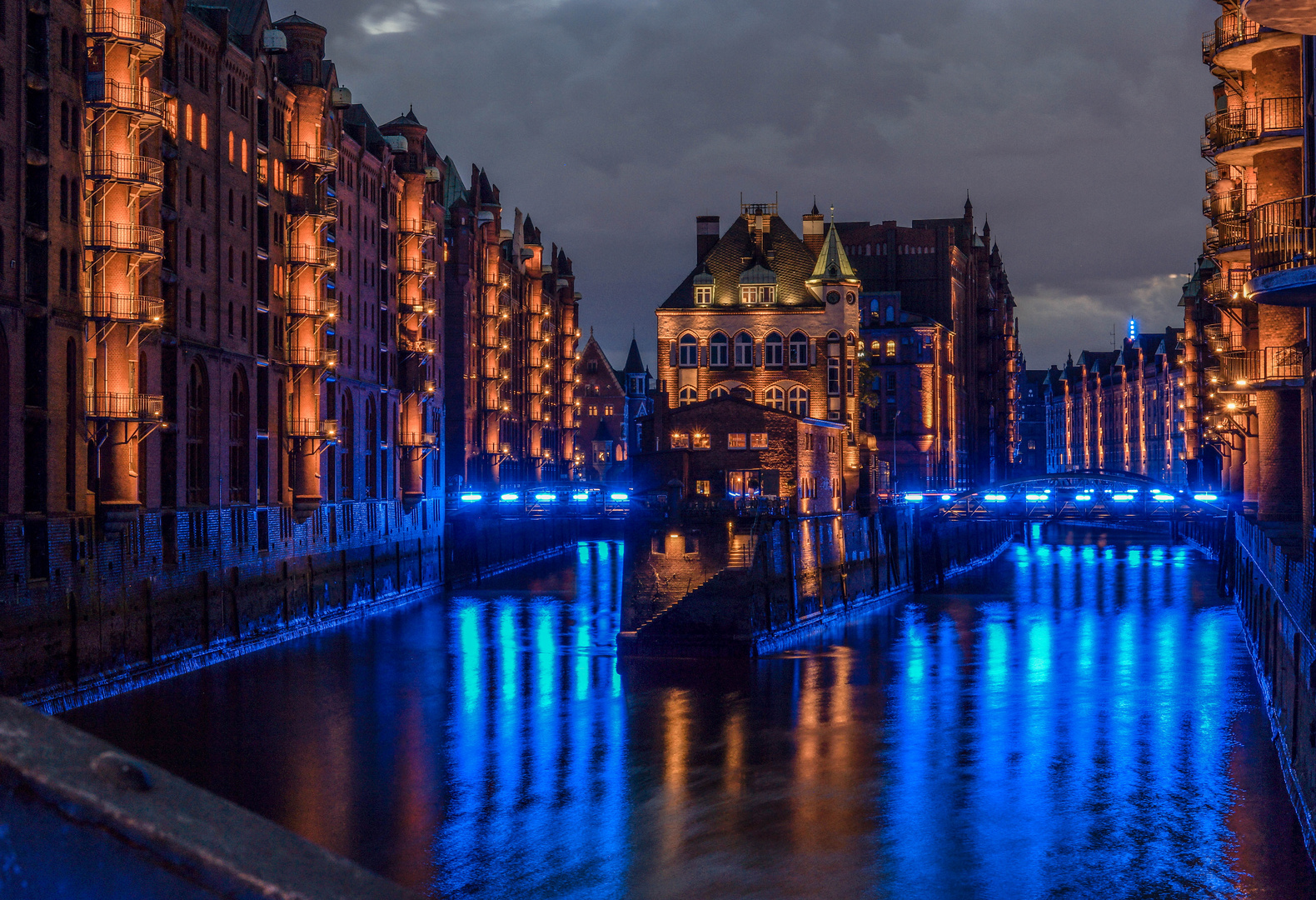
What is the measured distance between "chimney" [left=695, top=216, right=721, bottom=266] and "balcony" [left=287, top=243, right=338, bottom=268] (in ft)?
130

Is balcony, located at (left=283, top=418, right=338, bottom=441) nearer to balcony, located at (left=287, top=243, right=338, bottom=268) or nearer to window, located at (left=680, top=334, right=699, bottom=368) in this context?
balcony, located at (left=287, top=243, right=338, bottom=268)

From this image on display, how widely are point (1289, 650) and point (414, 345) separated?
177 ft

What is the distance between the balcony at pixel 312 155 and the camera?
189 feet

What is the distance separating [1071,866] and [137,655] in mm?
26951

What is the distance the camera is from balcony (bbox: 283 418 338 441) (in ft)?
187

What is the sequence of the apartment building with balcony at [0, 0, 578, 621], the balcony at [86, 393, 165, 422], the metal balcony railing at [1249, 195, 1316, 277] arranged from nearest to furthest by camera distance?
the metal balcony railing at [1249, 195, 1316, 277]
the apartment building with balcony at [0, 0, 578, 621]
the balcony at [86, 393, 165, 422]

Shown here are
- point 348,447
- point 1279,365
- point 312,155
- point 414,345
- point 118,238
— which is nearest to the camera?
point 1279,365

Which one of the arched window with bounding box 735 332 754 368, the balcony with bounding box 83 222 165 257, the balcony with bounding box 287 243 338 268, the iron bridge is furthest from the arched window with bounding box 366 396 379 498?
the iron bridge

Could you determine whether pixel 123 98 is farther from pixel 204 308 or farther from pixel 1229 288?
pixel 1229 288

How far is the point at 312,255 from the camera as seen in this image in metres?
58.0

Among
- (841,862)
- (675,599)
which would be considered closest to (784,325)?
(675,599)

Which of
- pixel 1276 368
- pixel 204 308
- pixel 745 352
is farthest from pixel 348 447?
pixel 1276 368

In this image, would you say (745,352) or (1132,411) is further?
(1132,411)

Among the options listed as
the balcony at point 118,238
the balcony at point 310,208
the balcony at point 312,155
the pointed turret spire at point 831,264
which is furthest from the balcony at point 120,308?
the pointed turret spire at point 831,264
